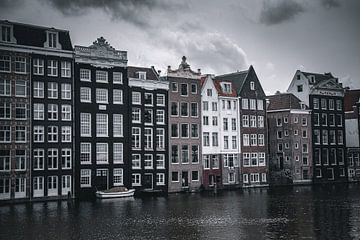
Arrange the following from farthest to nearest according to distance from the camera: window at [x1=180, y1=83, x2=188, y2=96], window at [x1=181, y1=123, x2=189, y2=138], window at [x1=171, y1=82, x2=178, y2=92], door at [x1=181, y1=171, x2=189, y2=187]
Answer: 1. window at [x1=180, y1=83, x2=188, y2=96]
2. window at [x1=181, y1=123, x2=189, y2=138]
3. window at [x1=171, y1=82, x2=178, y2=92]
4. door at [x1=181, y1=171, x2=189, y2=187]

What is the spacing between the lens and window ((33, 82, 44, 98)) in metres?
76.1

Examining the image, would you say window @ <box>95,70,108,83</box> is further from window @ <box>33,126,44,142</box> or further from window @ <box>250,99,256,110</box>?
window @ <box>250,99,256,110</box>

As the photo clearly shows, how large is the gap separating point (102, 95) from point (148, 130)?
10.0 metres

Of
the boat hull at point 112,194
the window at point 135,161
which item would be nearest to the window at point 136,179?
the window at point 135,161

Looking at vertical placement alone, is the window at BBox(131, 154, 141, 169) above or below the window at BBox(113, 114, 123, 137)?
below

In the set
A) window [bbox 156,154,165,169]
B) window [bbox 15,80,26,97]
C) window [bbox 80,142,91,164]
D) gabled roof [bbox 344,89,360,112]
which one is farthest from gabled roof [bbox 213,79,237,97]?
gabled roof [bbox 344,89,360,112]

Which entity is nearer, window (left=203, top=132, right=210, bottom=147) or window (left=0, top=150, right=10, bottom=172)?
window (left=0, top=150, right=10, bottom=172)

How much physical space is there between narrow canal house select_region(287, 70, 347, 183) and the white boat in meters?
47.3

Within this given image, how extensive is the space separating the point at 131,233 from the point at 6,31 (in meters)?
42.2

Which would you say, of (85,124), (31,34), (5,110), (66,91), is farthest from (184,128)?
(5,110)

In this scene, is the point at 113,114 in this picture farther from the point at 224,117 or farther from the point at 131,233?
the point at 131,233

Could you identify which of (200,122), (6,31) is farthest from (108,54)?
(200,122)

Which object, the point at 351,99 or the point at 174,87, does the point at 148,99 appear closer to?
the point at 174,87

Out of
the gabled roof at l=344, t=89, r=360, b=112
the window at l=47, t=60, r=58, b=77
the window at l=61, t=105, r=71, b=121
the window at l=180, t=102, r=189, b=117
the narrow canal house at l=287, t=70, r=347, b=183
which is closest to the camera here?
the window at l=47, t=60, r=58, b=77
